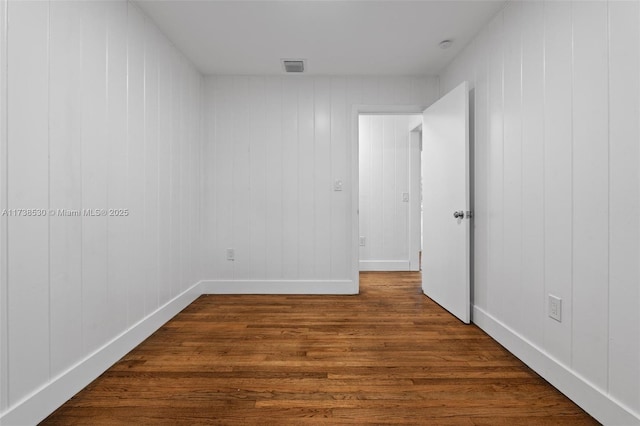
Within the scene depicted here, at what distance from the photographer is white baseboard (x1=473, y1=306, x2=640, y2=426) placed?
1271mm

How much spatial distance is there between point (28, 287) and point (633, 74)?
2607mm

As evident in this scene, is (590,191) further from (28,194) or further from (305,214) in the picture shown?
(28,194)

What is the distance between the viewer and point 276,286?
3.29 metres

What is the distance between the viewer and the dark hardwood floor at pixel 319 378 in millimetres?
1375

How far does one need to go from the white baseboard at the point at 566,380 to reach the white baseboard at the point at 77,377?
95.2 inches

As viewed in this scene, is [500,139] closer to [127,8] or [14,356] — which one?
[127,8]

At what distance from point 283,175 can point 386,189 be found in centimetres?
170

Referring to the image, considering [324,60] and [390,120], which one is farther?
[390,120]

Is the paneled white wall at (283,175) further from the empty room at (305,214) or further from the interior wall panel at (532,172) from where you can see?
the interior wall panel at (532,172)

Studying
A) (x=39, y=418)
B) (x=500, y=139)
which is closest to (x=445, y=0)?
(x=500, y=139)

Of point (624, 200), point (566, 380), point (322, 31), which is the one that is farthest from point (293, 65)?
point (566, 380)

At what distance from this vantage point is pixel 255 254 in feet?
10.8

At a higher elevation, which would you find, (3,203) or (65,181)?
(65,181)

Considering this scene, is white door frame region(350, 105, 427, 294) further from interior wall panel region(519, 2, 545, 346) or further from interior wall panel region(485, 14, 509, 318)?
interior wall panel region(519, 2, 545, 346)
